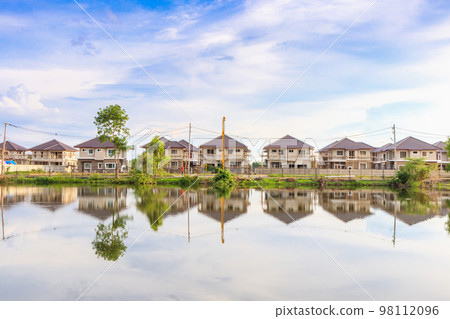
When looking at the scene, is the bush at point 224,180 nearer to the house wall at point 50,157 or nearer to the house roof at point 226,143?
the house roof at point 226,143

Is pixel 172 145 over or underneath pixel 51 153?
over

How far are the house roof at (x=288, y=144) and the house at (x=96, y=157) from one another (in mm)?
24393

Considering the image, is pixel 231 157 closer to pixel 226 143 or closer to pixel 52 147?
pixel 226 143

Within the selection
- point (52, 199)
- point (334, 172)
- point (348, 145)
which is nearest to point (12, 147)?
point (52, 199)

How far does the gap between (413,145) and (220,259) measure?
58450 mm

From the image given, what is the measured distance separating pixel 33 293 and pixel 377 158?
222 ft

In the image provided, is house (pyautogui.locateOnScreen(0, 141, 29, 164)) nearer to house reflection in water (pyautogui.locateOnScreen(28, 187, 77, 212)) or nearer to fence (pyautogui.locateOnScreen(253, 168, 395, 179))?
fence (pyautogui.locateOnScreen(253, 168, 395, 179))

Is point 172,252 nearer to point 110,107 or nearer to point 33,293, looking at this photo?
point 33,293

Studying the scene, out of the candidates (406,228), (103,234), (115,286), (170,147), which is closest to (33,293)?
(115,286)

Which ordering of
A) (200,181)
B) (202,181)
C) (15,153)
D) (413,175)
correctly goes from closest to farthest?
(202,181), (200,181), (413,175), (15,153)

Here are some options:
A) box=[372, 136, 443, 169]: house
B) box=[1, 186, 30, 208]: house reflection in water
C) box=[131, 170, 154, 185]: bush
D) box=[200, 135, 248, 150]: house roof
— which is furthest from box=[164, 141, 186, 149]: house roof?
box=[1, 186, 30, 208]: house reflection in water

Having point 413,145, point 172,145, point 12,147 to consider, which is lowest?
point 413,145

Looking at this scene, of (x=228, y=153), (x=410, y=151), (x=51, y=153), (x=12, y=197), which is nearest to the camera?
(x=12, y=197)

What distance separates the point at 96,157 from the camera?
182 feet
